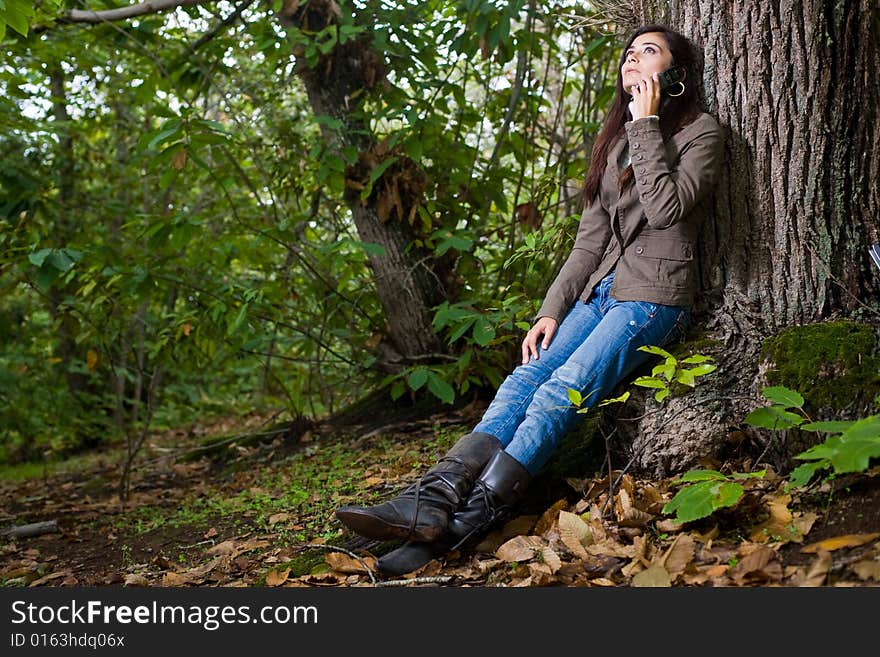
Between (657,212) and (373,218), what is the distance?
9.06 feet

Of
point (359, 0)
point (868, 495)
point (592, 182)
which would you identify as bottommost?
point (868, 495)

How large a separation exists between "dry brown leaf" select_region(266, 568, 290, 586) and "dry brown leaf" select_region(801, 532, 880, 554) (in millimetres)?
1727

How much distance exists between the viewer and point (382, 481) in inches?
154

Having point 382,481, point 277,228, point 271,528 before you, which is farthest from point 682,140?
point 277,228

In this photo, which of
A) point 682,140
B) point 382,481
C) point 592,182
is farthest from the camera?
point 382,481

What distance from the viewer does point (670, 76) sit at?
9.51 ft

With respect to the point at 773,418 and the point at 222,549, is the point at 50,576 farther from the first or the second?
the point at 773,418

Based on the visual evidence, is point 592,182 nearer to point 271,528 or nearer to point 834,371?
point 834,371

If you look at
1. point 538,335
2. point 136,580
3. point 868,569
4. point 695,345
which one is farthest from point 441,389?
point 868,569

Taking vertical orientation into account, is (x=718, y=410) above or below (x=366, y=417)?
above

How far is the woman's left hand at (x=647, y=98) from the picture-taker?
9.48ft

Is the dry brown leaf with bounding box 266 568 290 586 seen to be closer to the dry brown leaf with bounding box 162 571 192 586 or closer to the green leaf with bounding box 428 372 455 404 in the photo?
the dry brown leaf with bounding box 162 571 192 586

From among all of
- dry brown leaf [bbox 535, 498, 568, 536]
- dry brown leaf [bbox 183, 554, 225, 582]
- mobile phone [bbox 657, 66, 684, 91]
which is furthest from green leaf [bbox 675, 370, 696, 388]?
dry brown leaf [bbox 183, 554, 225, 582]

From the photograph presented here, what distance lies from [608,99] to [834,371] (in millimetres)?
Result: 2537
